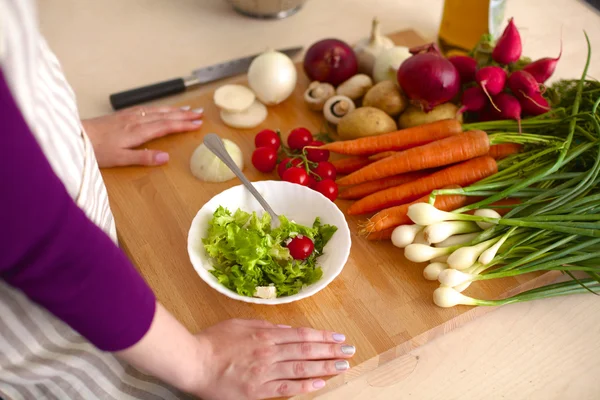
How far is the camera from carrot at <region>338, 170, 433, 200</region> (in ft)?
4.17

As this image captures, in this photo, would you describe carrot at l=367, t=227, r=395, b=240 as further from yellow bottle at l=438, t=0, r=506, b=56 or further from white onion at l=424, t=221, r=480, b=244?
yellow bottle at l=438, t=0, r=506, b=56

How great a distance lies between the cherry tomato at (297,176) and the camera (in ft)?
4.01

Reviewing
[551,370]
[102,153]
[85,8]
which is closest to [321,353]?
[551,370]

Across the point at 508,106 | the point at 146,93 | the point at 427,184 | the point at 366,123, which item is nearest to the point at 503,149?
the point at 508,106

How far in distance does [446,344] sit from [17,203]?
773 mm

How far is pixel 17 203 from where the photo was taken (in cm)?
58

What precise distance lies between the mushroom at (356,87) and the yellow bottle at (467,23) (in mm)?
339

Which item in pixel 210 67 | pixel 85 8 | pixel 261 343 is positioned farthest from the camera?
pixel 85 8

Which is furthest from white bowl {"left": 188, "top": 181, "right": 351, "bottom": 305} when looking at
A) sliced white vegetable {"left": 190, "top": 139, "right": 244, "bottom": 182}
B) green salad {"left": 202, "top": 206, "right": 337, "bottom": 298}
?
sliced white vegetable {"left": 190, "top": 139, "right": 244, "bottom": 182}

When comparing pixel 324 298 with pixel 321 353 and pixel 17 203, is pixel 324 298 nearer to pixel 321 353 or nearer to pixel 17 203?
pixel 321 353

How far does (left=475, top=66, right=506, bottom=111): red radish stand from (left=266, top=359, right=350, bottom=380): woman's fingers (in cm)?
68

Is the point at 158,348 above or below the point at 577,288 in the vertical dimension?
above

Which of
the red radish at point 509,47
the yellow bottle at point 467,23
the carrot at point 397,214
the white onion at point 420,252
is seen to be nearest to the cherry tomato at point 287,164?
the carrot at point 397,214

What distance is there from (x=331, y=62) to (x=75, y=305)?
3.23 ft
